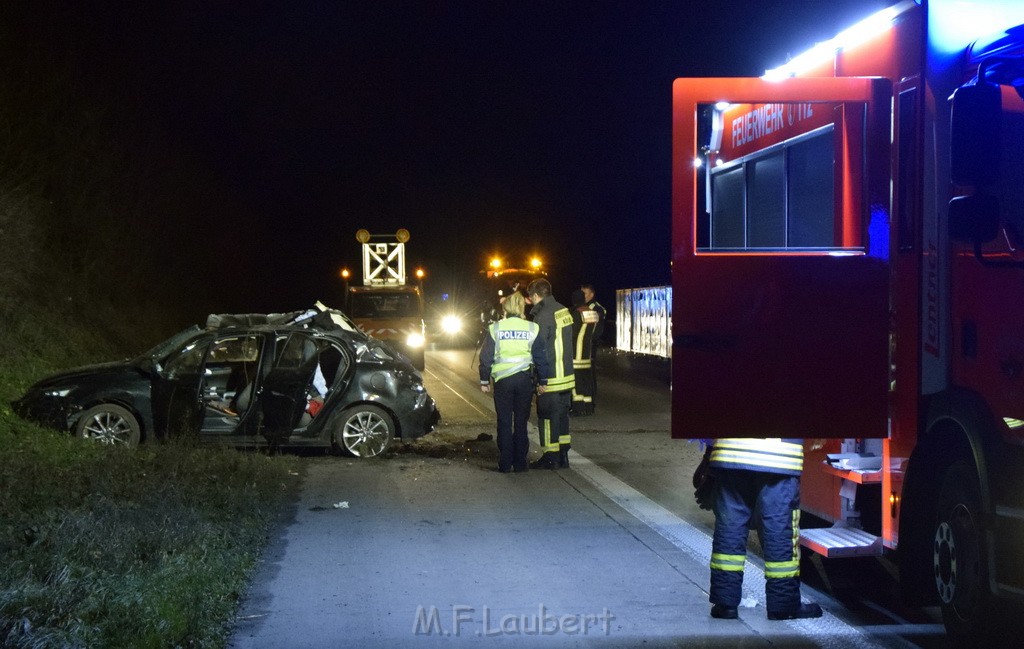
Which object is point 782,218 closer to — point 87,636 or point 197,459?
point 87,636

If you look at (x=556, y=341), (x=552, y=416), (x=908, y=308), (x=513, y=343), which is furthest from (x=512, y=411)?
(x=908, y=308)

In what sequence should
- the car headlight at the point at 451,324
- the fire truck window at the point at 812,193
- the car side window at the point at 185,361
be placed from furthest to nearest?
1. the car headlight at the point at 451,324
2. the car side window at the point at 185,361
3. the fire truck window at the point at 812,193

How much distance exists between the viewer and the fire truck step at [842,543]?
20.7ft

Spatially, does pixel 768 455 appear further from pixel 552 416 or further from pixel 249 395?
pixel 249 395

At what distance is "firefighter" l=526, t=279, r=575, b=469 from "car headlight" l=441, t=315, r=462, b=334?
29925 millimetres

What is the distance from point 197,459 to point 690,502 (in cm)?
438

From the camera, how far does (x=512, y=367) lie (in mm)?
11164

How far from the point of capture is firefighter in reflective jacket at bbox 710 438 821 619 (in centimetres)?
596

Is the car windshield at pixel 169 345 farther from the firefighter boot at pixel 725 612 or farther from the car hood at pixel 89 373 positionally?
the firefighter boot at pixel 725 612

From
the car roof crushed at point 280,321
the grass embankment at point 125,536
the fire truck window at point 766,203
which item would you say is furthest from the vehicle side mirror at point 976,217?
the car roof crushed at point 280,321

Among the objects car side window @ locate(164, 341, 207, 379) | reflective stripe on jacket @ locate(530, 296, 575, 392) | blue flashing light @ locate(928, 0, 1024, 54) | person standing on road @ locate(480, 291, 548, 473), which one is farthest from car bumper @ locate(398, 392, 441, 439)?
blue flashing light @ locate(928, 0, 1024, 54)

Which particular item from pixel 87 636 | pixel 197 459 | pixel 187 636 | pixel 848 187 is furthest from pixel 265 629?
pixel 197 459

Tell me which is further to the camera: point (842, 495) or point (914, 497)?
point (842, 495)

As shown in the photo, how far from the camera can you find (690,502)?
32.3 ft
